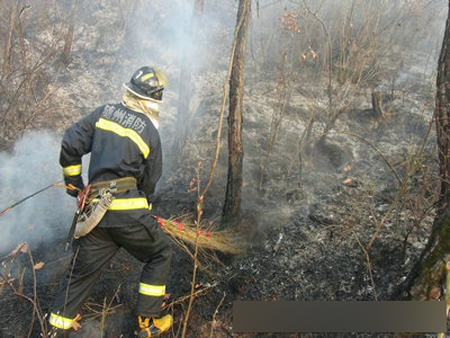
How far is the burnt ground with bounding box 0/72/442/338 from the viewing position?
331 cm

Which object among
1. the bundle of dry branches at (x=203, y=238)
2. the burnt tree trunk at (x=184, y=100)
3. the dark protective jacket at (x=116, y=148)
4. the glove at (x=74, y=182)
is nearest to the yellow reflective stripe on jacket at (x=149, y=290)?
the bundle of dry branches at (x=203, y=238)

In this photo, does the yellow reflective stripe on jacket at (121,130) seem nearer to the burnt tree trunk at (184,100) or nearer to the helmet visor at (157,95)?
the helmet visor at (157,95)

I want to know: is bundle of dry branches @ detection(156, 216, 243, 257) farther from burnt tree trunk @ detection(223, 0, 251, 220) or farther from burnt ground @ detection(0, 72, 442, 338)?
burnt tree trunk @ detection(223, 0, 251, 220)

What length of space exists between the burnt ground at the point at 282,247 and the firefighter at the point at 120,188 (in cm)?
25

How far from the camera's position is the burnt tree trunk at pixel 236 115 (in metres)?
3.90

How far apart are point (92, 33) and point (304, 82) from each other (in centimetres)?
512

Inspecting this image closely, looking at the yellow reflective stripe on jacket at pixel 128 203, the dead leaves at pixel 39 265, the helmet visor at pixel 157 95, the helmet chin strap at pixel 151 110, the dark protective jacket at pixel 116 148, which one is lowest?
the dead leaves at pixel 39 265

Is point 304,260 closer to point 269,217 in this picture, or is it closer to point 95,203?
point 269,217

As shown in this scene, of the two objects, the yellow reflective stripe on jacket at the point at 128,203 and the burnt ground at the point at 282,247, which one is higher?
the yellow reflective stripe on jacket at the point at 128,203

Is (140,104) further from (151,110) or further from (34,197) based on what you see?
(34,197)

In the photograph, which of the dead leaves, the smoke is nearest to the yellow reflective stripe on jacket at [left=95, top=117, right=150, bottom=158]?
the dead leaves

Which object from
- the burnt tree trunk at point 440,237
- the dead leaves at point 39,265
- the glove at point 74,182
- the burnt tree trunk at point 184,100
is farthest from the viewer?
the burnt tree trunk at point 184,100

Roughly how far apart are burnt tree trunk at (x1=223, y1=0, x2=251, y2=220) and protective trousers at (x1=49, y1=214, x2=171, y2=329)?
130 centimetres

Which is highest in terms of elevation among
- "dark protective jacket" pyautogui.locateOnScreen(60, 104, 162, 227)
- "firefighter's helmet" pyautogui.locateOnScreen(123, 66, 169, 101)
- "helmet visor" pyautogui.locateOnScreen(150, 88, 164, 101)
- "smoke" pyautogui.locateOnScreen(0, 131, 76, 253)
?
"firefighter's helmet" pyautogui.locateOnScreen(123, 66, 169, 101)
